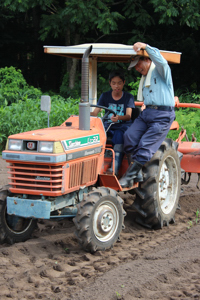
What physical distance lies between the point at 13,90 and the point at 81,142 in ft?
24.8

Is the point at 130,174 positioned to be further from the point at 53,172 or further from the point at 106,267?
the point at 106,267

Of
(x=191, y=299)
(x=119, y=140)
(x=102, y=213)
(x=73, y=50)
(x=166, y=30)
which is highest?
(x=166, y=30)

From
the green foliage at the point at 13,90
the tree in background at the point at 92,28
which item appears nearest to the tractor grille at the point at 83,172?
the green foliage at the point at 13,90

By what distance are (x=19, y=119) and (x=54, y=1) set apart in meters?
4.61

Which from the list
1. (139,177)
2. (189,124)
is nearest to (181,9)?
(189,124)

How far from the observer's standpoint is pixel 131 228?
16.9ft

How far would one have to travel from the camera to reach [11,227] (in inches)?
184

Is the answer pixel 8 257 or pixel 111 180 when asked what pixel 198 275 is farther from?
pixel 8 257

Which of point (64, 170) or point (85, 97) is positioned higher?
point (85, 97)

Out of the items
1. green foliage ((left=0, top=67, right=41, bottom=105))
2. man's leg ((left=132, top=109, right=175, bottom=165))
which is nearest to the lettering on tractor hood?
man's leg ((left=132, top=109, right=175, bottom=165))

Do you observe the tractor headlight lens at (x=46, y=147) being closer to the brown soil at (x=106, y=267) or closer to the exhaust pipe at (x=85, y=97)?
the exhaust pipe at (x=85, y=97)

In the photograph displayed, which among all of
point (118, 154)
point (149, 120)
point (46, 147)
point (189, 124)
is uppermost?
point (149, 120)

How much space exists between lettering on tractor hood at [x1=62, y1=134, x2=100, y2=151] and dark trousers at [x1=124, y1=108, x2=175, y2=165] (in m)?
0.41

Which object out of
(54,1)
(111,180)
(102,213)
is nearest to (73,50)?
(111,180)
